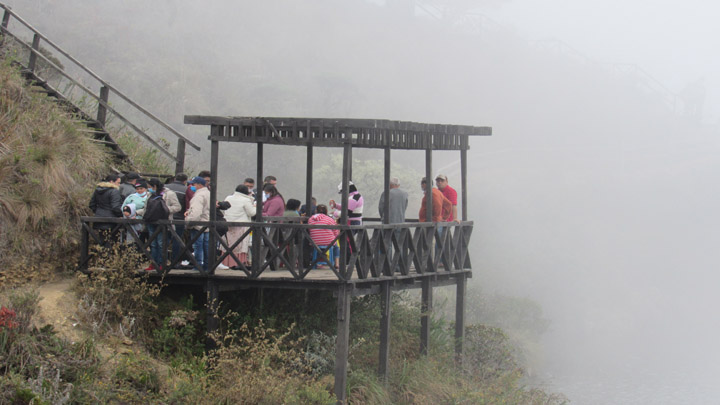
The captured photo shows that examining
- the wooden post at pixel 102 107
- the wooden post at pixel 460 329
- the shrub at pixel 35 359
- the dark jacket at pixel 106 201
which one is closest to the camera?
the shrub at pixel 35 359

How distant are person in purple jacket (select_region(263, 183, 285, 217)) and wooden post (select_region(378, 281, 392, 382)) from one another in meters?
2.47

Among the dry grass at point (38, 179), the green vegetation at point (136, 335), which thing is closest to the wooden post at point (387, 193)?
the green vegetation at point (136, 335)

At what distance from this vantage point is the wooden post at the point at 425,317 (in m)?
17.9

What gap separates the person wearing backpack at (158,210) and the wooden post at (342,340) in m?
3.03

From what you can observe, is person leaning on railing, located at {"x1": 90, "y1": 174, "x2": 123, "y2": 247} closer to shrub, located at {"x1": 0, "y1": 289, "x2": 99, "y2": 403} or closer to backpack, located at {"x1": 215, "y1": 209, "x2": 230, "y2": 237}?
backpack, located at {"x1": 215, "y1": 209, "x2": 230, "y2": 237}

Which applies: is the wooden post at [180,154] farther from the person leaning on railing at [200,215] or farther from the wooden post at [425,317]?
the wooden post at [425,317]

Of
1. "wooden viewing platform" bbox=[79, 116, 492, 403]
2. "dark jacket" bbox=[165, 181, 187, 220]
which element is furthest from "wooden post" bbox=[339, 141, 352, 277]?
"dark jacket" bbox=[165, 181, 187, 220]

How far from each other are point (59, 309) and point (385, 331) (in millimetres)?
5833

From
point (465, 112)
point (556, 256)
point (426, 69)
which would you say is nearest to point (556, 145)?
point (465, 112)

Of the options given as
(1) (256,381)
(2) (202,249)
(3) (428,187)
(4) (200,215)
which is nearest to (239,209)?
(4) (200,215)

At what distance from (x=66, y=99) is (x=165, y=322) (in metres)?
7.05

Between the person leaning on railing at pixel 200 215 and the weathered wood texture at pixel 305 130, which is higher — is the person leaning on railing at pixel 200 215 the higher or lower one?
the lower one

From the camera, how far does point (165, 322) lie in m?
14.7

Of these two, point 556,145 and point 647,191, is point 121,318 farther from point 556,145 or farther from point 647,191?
point 556,145
